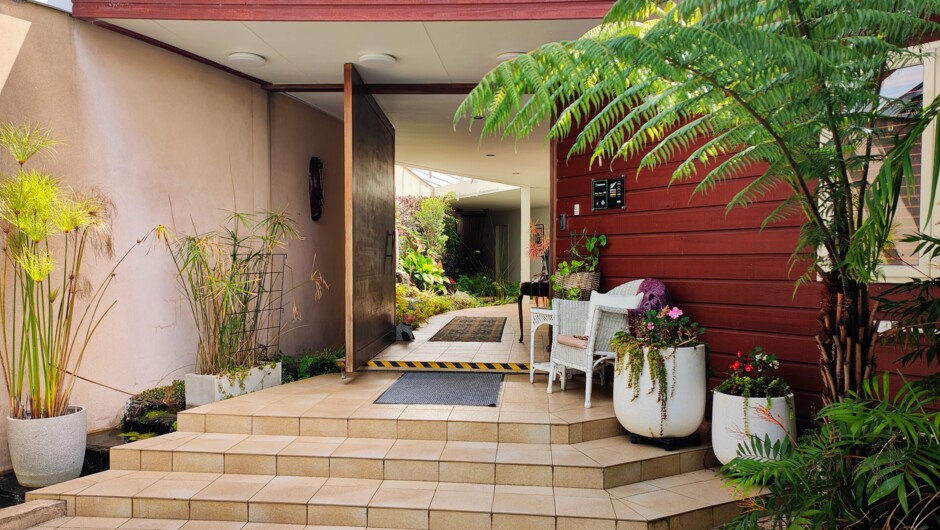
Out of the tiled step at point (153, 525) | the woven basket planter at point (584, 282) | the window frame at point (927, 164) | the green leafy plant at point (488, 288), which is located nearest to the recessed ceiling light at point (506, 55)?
the woven basket planter at point (584, 282)

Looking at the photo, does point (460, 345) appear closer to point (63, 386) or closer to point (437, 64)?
point (437, 64)

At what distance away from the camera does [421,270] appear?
34.8 ft

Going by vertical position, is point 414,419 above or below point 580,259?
below

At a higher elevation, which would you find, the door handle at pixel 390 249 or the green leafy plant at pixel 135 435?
the door handle at pixel 390 249

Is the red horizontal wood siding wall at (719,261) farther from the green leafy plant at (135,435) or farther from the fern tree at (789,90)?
the green leafy plant at (135,435)

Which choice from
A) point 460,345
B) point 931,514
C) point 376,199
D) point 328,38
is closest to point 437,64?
point 328,38

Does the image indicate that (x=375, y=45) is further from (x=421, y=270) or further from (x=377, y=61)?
(x=421, y=270)

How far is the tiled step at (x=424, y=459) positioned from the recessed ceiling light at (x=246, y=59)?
8.92ft

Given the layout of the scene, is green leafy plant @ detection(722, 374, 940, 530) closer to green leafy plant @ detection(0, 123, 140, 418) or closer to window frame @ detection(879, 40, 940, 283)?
window frame @ detection(879, 40, 940, 283)

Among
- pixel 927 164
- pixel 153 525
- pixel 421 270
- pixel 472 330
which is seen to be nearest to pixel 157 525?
pixel 153 525

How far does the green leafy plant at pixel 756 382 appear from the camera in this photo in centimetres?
296

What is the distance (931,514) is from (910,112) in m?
1.96

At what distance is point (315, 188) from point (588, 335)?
11.1ft

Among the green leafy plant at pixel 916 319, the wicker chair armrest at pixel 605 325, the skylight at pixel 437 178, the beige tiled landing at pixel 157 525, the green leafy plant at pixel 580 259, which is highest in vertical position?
the skylight at pixel 437 178
